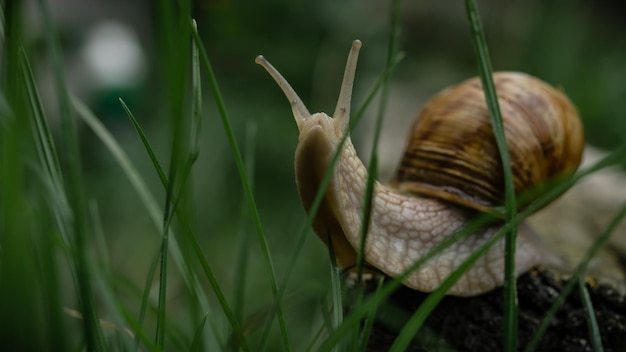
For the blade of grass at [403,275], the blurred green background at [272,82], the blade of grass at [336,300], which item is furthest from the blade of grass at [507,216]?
the blurred green background at [272,82]

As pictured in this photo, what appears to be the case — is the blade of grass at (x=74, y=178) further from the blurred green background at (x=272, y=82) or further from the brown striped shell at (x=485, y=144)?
the blurred green background at (x=272, y=82)

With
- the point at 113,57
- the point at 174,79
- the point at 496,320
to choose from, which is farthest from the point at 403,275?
the point at 113,57

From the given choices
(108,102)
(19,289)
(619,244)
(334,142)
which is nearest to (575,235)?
(619,244)

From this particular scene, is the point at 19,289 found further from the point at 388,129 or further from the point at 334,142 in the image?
the point at 388,129

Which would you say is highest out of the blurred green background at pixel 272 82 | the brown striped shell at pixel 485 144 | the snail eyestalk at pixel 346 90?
the snail eyestalk at pixel 346 90

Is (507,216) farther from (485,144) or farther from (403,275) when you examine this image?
(485,144)

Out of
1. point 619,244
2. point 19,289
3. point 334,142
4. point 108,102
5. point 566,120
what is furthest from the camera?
point 108,102

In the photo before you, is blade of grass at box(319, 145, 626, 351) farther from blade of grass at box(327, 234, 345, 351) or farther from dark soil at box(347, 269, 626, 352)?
dark soil at box(347, 269, 626, 352)
